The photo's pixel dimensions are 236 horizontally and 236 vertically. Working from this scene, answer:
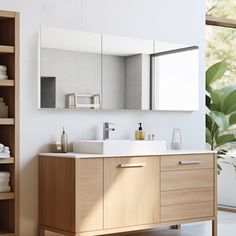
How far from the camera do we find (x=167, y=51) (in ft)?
18.6

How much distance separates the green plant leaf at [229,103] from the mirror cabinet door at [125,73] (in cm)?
141

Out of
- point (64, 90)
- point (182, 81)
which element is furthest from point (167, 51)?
point (64, 90)

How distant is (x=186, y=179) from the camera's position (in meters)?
5.11

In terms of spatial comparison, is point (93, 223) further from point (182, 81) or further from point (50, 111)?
point (182, 81)

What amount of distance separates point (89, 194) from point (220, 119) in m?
2.44

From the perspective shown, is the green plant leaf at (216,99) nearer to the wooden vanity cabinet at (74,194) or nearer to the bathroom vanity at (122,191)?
the bathroom vanity at (122,191)

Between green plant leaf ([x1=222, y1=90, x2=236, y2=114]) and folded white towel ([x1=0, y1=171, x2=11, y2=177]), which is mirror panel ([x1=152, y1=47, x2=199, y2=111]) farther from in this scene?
folded white towel ([x1=0, y1=171, x2=11, y2=177])

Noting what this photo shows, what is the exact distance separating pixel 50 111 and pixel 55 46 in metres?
0.54

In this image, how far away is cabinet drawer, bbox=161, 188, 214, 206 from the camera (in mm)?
4988

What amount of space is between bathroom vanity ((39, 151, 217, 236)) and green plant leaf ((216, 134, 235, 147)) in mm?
1454

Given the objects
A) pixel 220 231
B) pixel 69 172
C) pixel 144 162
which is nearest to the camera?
pixel 69 172

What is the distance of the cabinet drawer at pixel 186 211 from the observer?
16.4 ft

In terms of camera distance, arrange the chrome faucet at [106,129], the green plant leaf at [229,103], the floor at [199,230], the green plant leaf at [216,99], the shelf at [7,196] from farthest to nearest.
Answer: the green plant leaf at [216,99]
the green plant leaf at [229,103]
the floor at [199,230]
the chrome faucet at [106,129]
the shelf at [7,196]

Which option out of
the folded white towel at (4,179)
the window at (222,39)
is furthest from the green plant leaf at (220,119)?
the folded white towel at (4,179)
